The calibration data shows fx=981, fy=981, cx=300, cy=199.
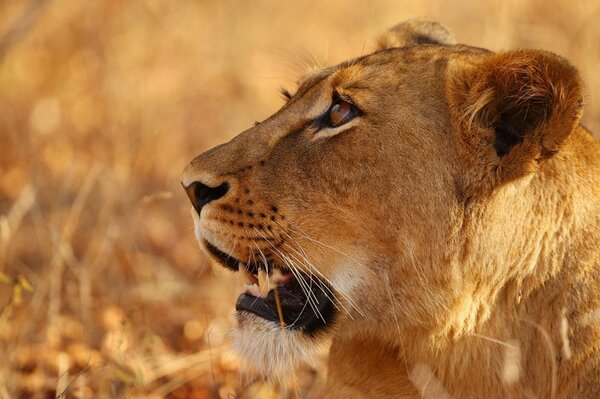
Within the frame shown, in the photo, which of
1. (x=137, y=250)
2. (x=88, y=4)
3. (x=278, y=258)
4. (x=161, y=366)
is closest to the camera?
(x=278, y=258)

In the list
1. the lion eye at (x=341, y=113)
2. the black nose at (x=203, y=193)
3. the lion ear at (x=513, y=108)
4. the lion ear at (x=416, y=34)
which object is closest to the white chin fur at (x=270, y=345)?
the black nose at (x=203, y=193)

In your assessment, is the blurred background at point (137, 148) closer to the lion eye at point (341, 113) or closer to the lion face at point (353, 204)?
the lion face at point (353, 204)

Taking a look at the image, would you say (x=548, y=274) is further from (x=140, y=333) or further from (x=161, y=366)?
(x=140, y=333)

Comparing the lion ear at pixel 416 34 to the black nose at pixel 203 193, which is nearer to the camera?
the black nose at pixel 203 193

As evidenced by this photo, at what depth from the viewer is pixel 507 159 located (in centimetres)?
272

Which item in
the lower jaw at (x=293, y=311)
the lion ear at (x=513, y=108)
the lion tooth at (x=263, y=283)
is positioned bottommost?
the lower jaw at (x=293, y=311)

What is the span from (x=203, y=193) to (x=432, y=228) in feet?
2.23

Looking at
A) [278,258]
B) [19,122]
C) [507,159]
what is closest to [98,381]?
[278,258]

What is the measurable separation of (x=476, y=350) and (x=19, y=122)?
16.4 ft

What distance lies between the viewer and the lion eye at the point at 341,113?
296 cm

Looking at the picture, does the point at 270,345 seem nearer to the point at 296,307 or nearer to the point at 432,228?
the point at 296,307

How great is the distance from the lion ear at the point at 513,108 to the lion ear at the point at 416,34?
2.53 feet

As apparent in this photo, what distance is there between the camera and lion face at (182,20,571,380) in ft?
9.20

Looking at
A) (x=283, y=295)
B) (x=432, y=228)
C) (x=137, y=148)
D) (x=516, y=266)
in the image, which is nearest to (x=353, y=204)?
(x=432, y=228)
